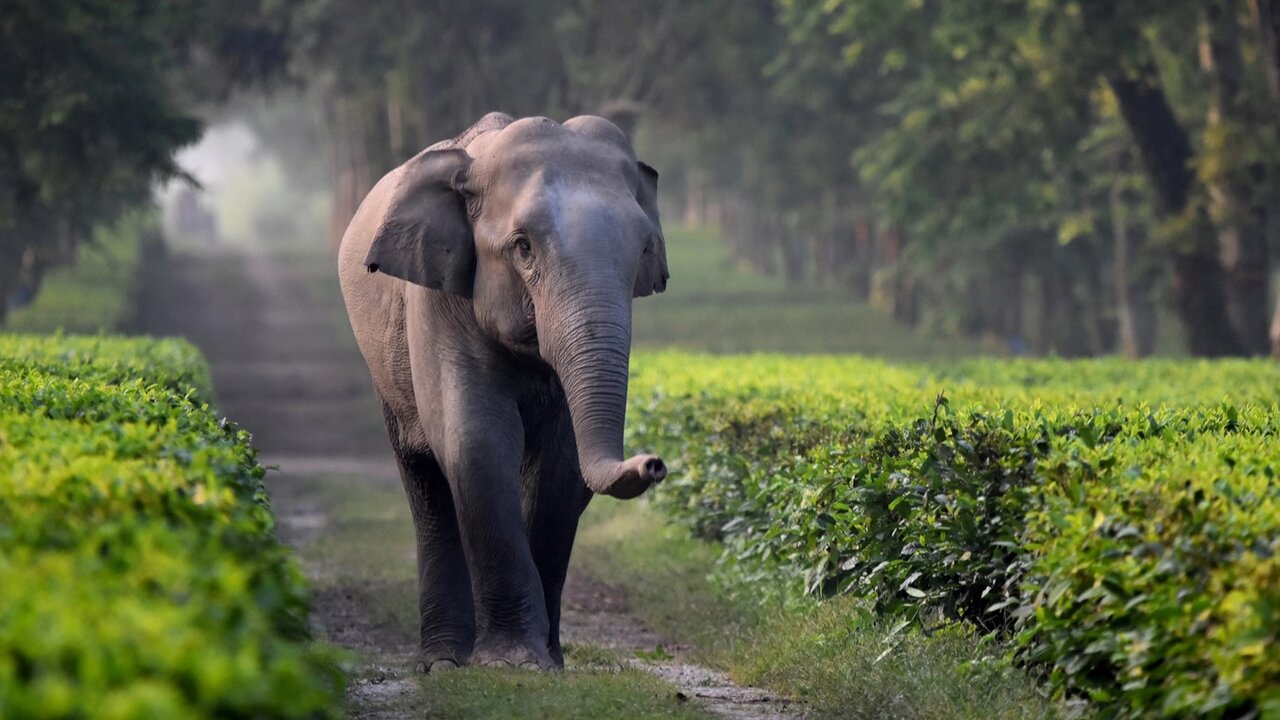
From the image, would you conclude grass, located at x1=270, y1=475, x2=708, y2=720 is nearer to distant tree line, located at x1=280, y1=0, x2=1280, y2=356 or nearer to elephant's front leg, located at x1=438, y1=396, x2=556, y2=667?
elephant's front leg, located at x1=438, y1=396, x2=556, y2=667

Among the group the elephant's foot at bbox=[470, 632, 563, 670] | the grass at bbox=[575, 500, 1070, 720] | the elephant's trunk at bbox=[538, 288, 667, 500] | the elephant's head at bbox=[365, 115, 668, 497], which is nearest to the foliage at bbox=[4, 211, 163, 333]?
the grass at bbox=[575, 500, 1070, 720]

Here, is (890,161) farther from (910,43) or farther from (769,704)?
(769,704)

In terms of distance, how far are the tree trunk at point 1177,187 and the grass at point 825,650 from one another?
1493 cm

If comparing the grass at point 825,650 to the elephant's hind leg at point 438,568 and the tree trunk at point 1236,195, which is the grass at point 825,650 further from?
the tree trunk at point 1236,195

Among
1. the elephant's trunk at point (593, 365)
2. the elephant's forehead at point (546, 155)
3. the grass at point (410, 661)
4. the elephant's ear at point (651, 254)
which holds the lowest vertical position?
the grass at point (410, 661)

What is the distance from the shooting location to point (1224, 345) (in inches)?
1040

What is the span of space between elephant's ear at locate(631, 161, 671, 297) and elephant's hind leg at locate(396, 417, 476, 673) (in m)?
1.72

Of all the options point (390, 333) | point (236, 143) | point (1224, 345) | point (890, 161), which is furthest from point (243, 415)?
point (236, 143)

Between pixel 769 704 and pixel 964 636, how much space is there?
0.99 metres

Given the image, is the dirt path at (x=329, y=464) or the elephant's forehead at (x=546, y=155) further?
the dirt path at (x=329, y=464)

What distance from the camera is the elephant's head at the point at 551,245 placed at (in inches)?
329

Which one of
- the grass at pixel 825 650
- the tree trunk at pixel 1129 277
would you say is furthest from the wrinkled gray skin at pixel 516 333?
the tree trunk at pixel 1129 277

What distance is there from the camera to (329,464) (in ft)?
82.3

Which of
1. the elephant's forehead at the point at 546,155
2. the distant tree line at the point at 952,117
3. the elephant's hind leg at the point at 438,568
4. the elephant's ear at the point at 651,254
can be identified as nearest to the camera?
the elephant's forehead at the point at 546,155
